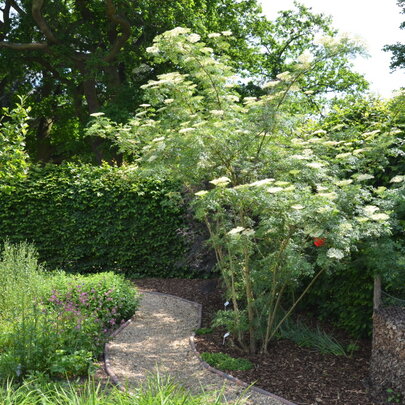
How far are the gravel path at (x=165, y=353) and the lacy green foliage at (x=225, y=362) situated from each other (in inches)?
4.0

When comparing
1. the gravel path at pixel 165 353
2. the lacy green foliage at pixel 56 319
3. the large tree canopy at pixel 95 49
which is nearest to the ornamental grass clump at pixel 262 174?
the gravel path at pixel 165 353

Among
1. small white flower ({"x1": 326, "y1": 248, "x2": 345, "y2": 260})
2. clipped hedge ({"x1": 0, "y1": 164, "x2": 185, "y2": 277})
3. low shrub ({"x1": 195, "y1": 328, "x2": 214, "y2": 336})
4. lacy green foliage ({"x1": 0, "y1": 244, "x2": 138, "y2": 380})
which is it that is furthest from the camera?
clipped hedge ({"x1": 0, "y1": 164, "x2": 185, "y2": 277})

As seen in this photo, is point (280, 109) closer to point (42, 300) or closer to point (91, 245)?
point (42, 300)

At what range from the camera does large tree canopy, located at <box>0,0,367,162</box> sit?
14000 millimetres

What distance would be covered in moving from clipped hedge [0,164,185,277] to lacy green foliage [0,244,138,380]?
2.53 metres

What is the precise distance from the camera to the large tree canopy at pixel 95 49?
14000mm

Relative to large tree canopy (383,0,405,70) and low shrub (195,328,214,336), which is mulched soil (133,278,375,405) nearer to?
low shrub (195,328,214,336)

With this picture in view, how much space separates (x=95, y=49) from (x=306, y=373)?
13.6 m

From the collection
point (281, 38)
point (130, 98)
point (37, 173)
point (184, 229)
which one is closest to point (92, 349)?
point (184, 229)

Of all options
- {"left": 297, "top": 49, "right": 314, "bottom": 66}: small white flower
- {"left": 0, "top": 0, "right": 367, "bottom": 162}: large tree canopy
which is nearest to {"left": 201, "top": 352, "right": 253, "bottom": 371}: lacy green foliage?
{"left": 297, "top": 49, "right": 314, "bottom": 66}: small white flower

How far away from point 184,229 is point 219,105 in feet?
12.9

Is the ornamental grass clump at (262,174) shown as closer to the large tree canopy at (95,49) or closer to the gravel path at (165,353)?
the gravel path at (165,353)

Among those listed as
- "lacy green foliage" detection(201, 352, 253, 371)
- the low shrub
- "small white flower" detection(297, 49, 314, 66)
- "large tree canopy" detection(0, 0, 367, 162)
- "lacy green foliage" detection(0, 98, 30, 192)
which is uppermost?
"large tree canopy" detection(0, 0, 367, 162)

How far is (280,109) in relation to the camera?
4809 millimetres
